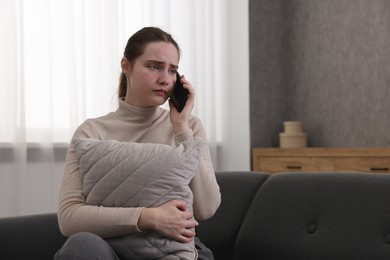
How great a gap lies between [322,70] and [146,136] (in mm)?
2901

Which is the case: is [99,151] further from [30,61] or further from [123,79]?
[30,61]

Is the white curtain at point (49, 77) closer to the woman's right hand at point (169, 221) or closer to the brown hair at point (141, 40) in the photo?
the brown hair at point (141, 40)

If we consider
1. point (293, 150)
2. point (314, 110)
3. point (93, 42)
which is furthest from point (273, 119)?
point (93, 42)

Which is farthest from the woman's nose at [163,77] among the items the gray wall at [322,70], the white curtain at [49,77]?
the gray wall at [322,70]

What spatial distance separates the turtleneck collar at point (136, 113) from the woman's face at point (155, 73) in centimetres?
3

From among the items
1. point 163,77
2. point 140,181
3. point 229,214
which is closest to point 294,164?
point 229,214

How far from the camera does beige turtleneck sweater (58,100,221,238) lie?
6.21 ft

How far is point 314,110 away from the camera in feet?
16.0

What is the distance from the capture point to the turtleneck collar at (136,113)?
2164mm

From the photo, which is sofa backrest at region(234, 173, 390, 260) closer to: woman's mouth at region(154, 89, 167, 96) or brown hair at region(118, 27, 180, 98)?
woman's mouth at region(154, 89, 167, 96)

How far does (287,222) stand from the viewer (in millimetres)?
2100

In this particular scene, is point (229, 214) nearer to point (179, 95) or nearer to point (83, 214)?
point (179, 95)

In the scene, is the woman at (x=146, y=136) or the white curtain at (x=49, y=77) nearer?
the woman at (x=146, y=136)

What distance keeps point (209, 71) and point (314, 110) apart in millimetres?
832
